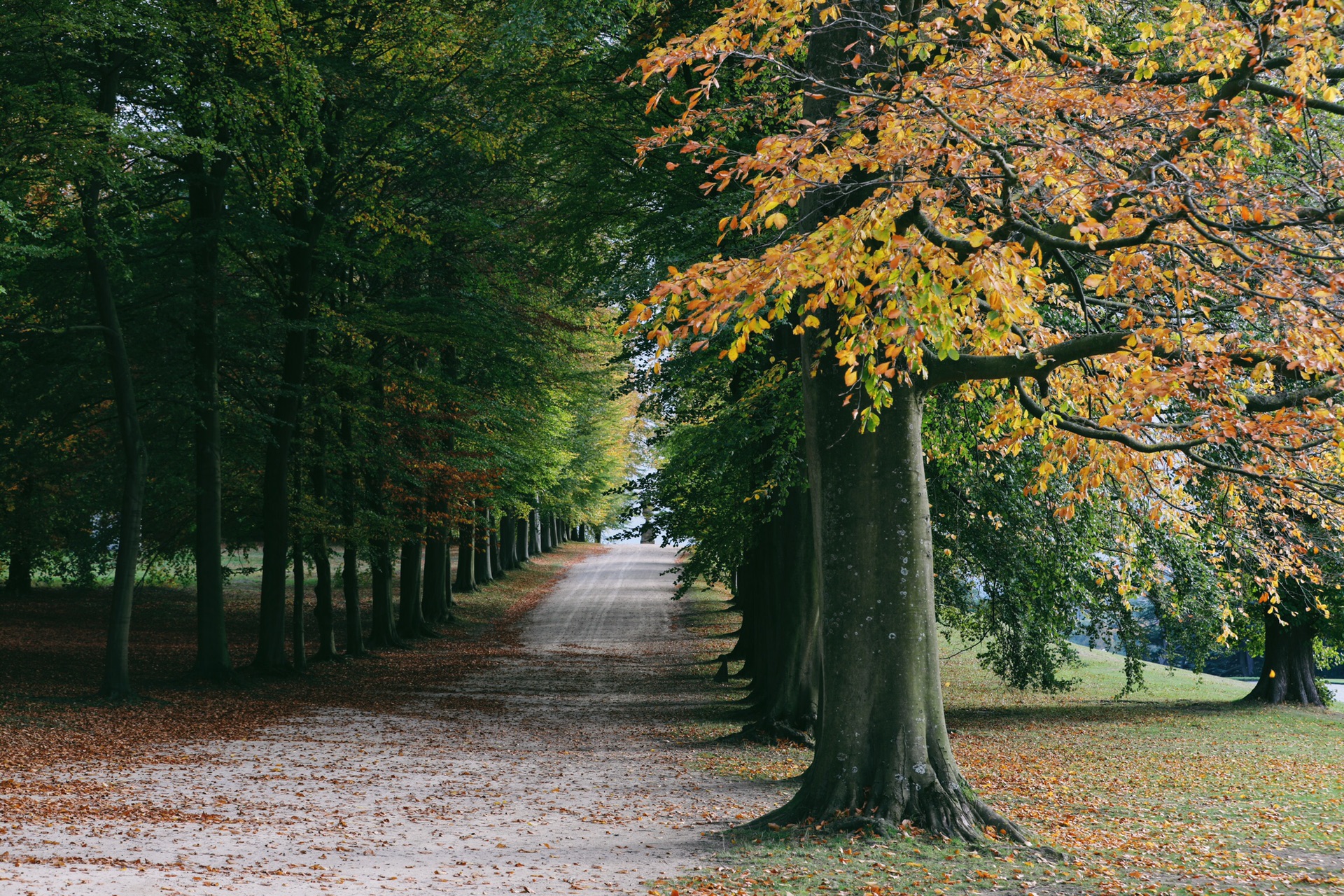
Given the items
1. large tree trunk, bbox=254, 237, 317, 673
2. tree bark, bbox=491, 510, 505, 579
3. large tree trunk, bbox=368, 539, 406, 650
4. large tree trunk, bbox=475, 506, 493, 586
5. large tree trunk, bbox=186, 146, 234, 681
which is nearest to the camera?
large tree trunk, bbox=186, 146, 234, 681

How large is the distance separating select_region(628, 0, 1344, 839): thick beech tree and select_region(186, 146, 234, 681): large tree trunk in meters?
11.4

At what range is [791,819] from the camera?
25.9 feet

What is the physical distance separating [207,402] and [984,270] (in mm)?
14343

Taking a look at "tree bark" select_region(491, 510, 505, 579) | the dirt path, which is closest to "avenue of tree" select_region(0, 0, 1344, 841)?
the dirt path

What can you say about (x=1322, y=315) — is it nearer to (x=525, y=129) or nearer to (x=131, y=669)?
(x=525, y=129)

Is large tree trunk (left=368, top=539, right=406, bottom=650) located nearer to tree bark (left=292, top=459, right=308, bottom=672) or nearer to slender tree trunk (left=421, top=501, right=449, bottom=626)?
slender tree trunk (left=421, top=501, right=449, bottom=626)

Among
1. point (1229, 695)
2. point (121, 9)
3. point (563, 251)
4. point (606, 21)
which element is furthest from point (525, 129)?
point (1229, 695)

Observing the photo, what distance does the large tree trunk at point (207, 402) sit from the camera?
54.1 feet

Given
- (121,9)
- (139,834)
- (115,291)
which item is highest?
(121,9)

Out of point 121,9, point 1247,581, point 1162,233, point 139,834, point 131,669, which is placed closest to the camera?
point 1162,233

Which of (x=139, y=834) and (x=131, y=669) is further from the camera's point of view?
(x=131, y=669)

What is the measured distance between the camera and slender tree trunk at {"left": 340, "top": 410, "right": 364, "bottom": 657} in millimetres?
20797

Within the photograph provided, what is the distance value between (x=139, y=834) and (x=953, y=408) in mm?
Result: 8999

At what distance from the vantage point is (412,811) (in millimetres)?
9125
